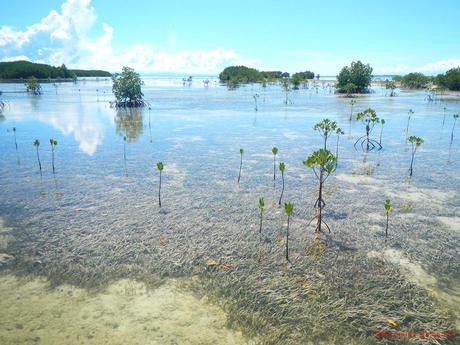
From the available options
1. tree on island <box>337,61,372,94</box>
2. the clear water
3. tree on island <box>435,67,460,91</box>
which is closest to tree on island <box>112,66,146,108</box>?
the clear water

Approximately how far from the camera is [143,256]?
24.2 ft

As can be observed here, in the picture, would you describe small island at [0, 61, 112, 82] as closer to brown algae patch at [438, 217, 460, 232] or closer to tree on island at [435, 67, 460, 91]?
tree on island at [435, 67, 460, 91]

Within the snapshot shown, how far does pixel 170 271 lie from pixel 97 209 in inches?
153

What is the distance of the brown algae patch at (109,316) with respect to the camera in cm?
519

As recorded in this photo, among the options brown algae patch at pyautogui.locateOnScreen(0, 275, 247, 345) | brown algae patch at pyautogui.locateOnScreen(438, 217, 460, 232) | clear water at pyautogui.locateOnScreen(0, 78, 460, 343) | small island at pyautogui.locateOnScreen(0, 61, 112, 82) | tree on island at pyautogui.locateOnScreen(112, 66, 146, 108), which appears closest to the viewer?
brown algae patch at pyautogui.locateOnScreen(0, 275, 247, 345)

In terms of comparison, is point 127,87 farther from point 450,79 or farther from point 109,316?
point 450,79

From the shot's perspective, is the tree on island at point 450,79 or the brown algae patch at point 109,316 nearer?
the brown algae patch at point 109,316

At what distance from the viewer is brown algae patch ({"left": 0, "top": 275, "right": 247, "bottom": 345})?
17.0ft

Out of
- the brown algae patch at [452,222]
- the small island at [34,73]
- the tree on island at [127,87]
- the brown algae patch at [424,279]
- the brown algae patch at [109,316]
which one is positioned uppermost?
the small island at [34,73]

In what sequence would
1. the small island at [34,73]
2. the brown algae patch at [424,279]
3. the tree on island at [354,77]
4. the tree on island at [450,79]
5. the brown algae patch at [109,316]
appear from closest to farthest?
the brown algae patch at [109,316] → the brown algae patch at [424,279] → the tree on island at [450,79] → the tree on island at [354,77] → the small island at [34,73]

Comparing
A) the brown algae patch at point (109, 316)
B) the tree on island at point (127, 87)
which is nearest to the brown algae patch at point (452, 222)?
the brown algae patch at point (109, 316)

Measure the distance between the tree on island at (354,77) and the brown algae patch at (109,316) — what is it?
62.2m

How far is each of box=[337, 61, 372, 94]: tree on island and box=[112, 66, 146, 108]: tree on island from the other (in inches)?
1583

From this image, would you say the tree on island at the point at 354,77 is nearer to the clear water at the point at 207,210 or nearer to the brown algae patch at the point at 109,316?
the clear water at the point at 207,210
